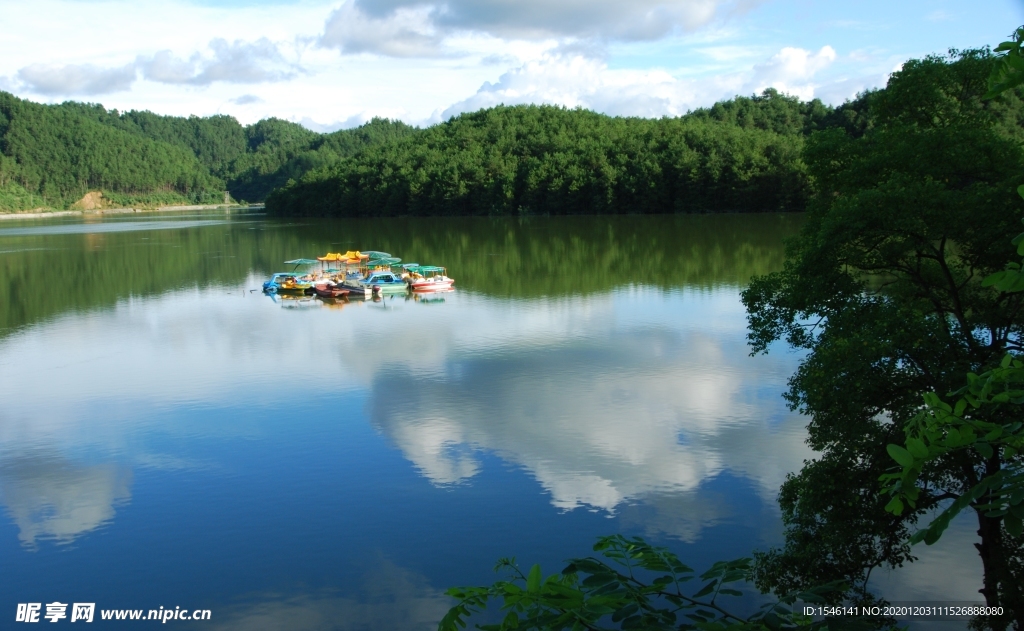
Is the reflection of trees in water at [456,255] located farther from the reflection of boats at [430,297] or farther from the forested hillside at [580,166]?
the forested hillside at [580,166]

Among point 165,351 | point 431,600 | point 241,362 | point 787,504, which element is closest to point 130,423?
point 241,362

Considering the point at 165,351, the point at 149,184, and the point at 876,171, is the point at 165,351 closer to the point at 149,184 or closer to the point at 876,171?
the point at 876,171

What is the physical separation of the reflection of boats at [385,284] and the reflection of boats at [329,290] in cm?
96

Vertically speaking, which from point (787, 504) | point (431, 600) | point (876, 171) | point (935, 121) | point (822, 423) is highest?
point (935, 121)

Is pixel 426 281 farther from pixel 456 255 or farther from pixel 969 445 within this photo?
pixel 969 445

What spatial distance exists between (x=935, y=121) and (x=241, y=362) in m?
16.3

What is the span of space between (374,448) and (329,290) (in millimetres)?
19097

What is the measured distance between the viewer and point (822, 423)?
8797mm

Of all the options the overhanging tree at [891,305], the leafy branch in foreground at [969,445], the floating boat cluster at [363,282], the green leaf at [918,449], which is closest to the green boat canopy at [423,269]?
the floating boat cluster at [363,282]

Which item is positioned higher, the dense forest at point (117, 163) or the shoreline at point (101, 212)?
the dense forest at point (117, 163)

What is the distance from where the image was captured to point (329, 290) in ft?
106

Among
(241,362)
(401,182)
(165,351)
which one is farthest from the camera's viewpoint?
(401,182)

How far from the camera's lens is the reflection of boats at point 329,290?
105 ft

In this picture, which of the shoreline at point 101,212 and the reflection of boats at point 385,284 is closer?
the reflection of boats at point 385,284
